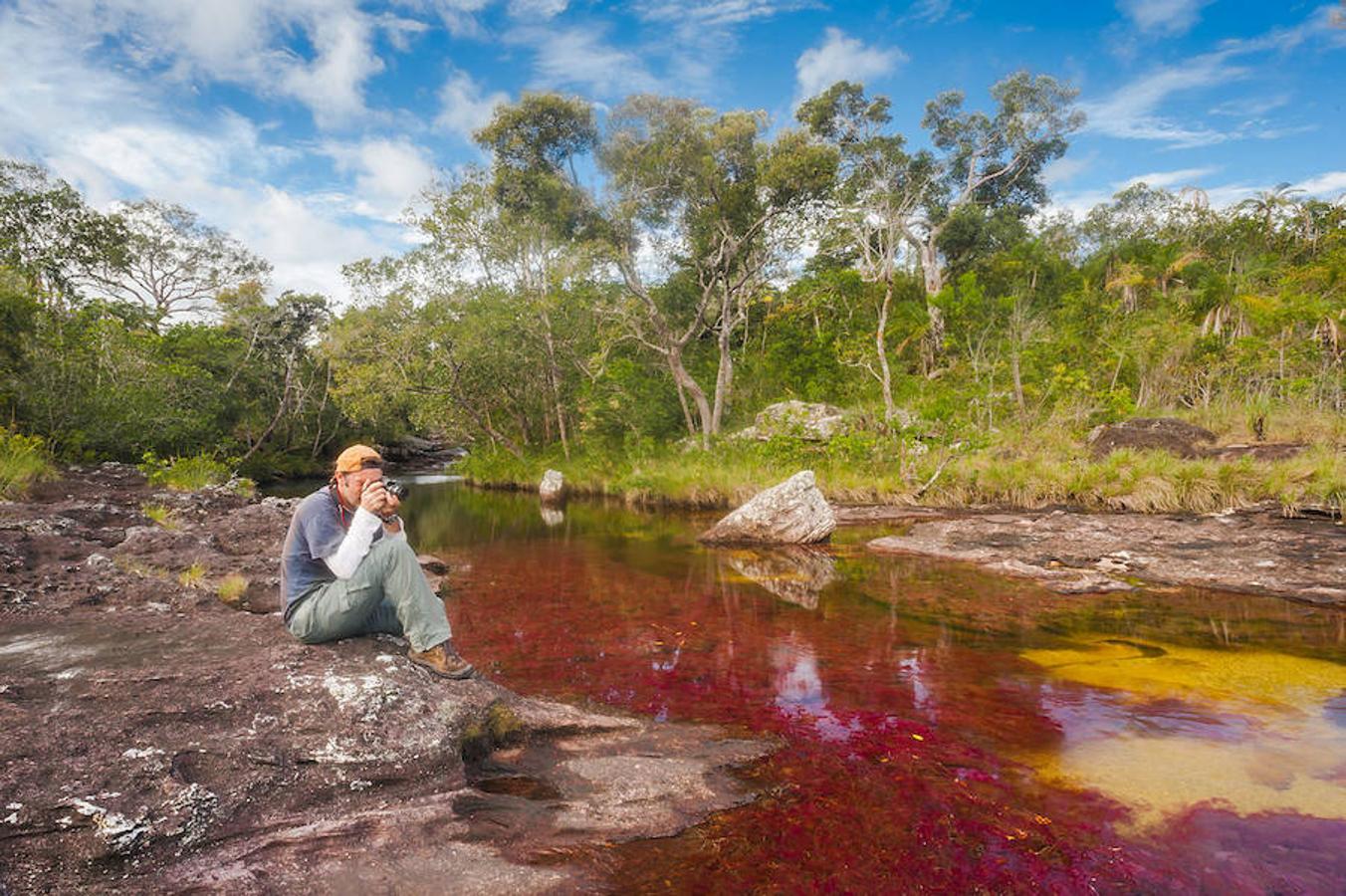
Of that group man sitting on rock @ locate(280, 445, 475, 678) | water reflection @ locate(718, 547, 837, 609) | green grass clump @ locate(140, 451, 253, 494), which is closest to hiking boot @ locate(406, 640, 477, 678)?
man sitting on rock @ locate(280, 445, 475, 678)

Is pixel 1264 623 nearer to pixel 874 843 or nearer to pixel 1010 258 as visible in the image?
pixel 874 843

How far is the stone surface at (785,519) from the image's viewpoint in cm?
1182

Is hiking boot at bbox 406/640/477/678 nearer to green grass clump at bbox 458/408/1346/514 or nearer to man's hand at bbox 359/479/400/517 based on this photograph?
man's hand at bbox 359/479/400/517

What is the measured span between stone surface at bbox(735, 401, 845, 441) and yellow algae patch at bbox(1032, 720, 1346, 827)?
13267mm

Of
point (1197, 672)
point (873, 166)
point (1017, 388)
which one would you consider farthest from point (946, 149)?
point (1197, 672)

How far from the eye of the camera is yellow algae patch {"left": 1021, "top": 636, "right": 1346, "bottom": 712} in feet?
16.1

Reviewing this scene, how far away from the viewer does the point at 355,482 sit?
13.6 ft

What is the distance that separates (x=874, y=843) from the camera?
3094 mm

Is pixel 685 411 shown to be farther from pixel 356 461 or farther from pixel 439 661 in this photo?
pixel 439 661

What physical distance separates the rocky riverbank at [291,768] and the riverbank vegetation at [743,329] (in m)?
12.7

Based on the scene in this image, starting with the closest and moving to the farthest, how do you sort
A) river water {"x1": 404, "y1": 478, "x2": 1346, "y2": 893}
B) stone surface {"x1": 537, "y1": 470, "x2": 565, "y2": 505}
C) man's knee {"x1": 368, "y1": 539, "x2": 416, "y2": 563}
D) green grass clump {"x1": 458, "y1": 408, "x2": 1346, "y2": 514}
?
river water {"x1": 404, "y1": 478, "x2": 1346, "y2": 893}
man's knee {"x1": 368, "y1": 539, "x2": 416, "y2": 563}
green grass clump {"x1": 458, "y1": 408, "x2": 1346, "y2": 514}
stone surface {"x1": 537, "y1": 470, "x2": 565, "y2": 505}

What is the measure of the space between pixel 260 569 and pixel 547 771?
5987mm

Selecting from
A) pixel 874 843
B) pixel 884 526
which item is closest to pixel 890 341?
pixel 884 526

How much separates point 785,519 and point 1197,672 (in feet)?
22.8
